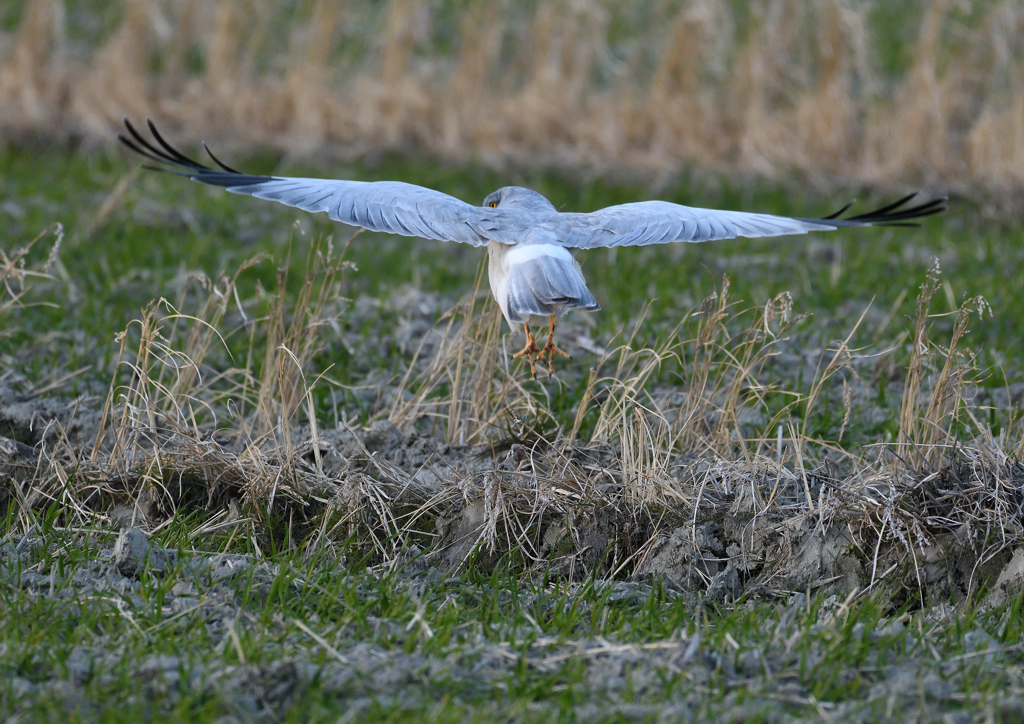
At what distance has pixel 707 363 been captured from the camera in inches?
124

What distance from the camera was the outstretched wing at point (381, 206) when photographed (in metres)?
2.89

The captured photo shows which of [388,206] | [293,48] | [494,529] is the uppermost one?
[293,48]

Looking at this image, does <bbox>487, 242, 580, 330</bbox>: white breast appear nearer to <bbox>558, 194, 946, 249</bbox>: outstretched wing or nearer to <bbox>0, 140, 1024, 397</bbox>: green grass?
<bbox>558, 194, 946, 249</bbox>: outstretched wing

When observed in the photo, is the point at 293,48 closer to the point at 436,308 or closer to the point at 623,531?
the point at 436,308

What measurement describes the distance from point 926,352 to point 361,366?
2.05 meters

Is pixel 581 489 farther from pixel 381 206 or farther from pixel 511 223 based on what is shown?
pixel 381 206

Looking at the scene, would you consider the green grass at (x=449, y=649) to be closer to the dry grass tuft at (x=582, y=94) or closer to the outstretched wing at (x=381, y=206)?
the outstretched wing at (x=381, y=206)

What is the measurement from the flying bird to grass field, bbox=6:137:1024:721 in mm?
285

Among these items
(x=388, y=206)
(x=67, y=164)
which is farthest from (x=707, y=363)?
(x=67, y=164)

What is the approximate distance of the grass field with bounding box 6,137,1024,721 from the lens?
2139 mm

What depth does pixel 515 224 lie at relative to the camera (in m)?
2.96

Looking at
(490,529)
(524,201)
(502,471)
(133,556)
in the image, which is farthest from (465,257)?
(133,556)

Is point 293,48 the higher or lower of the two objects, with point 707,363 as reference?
higher

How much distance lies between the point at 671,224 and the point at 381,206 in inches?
32.1
